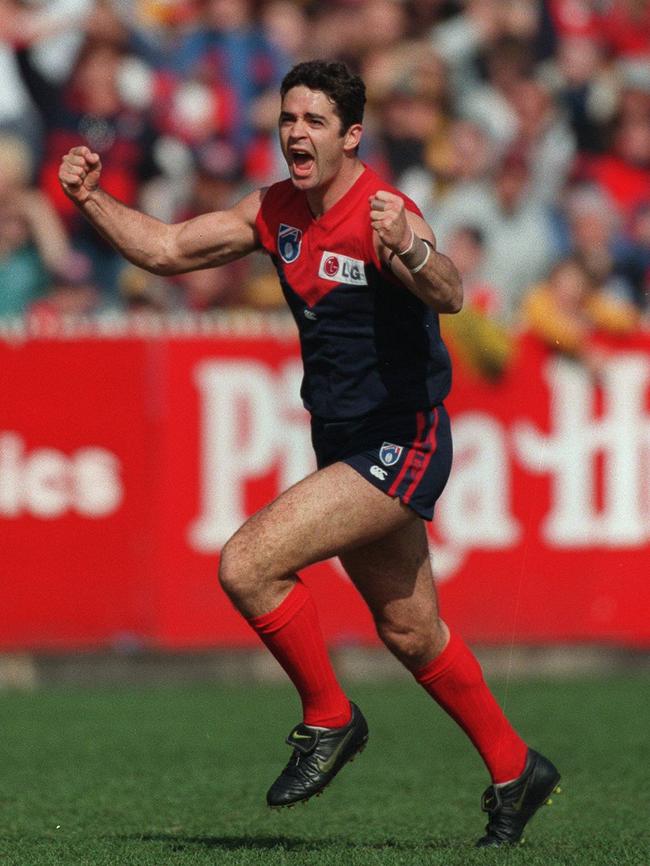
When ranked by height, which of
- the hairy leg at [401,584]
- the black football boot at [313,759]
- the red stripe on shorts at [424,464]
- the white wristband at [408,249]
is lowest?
the black football boot at [313,759]

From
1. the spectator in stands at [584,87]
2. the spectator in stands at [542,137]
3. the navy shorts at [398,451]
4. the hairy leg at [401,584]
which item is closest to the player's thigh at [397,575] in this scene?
the hairy leg at [401,584]

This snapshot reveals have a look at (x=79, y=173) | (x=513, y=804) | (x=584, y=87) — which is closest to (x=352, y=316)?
(x=79, y=173)

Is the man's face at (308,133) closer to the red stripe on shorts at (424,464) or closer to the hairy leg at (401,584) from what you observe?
the red stripe on shorts at (424,464)

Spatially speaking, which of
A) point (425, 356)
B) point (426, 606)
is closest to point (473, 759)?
point (426, 606)

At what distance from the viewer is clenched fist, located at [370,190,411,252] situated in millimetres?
4578

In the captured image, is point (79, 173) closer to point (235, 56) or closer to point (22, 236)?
point (22, 236)

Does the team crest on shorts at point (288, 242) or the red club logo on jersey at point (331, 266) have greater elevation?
the team crest on shorts at point (288, 242)

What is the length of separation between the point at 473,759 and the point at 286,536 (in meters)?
3.00

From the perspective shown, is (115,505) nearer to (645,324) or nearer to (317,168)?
(645,324)

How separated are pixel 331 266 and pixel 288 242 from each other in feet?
0.71

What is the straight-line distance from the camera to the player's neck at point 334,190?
5137 mm

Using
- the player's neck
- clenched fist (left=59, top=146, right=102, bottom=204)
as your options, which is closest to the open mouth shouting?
the player's neck

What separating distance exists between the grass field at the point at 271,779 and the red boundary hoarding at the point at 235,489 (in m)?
0.48

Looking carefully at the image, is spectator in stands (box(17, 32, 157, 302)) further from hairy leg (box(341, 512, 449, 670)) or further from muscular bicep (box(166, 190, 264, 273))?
hairy leg (box(341, 512, 449, 670))
